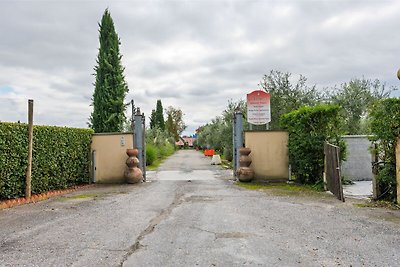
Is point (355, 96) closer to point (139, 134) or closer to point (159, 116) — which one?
point (139, 134)

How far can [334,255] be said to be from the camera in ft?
14.1

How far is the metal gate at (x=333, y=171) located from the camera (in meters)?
8.91

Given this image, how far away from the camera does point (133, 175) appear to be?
13164mm

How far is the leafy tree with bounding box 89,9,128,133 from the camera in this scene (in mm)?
21125

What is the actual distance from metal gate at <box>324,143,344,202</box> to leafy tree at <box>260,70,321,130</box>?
28.2 ft

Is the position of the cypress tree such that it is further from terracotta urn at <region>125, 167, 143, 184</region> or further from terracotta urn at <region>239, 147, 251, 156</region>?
terracotta urn at <region>239, 147, 251, 156</region>

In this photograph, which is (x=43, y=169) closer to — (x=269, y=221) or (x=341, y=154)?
(x=269, y=221)

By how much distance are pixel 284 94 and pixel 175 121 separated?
5776 cm

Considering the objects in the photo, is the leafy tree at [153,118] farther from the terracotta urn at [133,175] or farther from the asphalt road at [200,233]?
the asphalt road at [200,233]

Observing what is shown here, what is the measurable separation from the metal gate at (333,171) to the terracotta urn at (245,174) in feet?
9.90

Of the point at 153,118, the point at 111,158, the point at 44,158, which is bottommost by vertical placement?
the point at 111,158

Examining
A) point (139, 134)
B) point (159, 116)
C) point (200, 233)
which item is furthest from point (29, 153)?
point (159, 116)

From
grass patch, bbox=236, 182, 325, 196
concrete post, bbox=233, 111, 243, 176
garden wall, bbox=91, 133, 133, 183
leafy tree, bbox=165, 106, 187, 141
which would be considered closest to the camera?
grass patch, bbox=236, 182, 325, 196

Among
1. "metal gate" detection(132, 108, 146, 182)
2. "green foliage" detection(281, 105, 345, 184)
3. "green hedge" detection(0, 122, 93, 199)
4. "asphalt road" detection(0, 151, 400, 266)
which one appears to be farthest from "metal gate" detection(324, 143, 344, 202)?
"green hedge" detection(0, 122, 93, 199)
